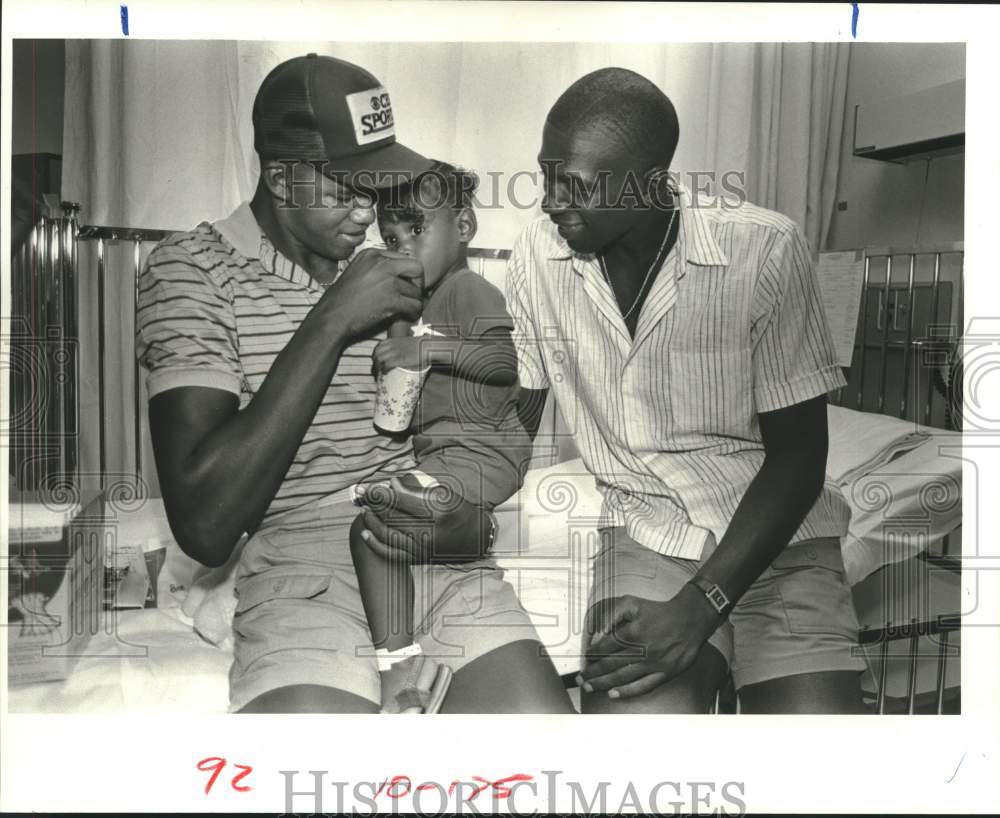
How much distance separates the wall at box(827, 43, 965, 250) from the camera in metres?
1.92

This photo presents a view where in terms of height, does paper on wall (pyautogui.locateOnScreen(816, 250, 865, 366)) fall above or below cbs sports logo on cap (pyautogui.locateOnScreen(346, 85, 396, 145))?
below

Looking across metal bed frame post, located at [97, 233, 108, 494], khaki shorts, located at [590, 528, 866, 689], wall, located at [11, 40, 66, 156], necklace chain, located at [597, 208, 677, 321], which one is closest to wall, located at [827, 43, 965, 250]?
necklace chain, located at [597, 208, 677, 321]

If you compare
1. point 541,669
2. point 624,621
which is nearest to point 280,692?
point 541,669

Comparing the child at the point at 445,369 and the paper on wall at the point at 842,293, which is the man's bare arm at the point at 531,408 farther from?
the paper on wall at the point at 842,293

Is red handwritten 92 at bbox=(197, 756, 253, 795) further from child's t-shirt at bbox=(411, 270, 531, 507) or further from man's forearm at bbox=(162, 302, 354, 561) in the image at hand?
child's t-shirt at bbox=(411, 270, 531, 507)

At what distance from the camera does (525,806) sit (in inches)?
77.1

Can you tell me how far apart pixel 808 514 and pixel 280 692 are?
3.30ft

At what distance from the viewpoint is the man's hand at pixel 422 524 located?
75.9 inches

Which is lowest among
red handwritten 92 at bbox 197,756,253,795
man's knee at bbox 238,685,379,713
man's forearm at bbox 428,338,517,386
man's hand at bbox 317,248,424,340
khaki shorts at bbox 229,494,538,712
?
red handwritten 92 at bbox 197,756,253,795

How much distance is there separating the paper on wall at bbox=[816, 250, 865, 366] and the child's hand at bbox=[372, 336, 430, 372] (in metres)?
0.73

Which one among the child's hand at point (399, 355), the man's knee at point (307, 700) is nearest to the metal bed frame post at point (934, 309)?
the child's hand at point (399, 355)

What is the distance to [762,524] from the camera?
6.35 feet

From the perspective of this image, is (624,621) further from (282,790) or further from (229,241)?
(229,241)

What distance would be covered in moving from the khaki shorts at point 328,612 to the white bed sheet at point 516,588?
1.8 inches
